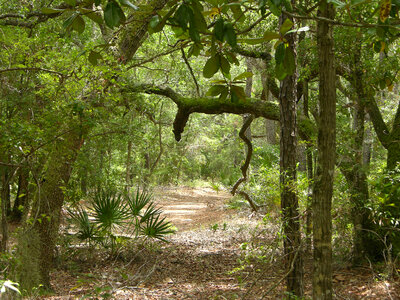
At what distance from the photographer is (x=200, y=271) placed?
7191 mm

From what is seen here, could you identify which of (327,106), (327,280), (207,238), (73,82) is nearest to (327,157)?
(327,106)

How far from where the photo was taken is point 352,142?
5.54m

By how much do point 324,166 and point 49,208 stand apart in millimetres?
4655

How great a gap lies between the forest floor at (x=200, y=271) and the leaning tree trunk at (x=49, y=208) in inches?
24.1

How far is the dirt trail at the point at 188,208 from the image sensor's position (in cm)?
1254

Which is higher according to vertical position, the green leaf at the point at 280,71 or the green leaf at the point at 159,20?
the green leaf at the point at 159,20

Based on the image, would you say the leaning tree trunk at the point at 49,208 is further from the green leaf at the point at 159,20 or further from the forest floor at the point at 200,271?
the green leaf at the point at 159,20

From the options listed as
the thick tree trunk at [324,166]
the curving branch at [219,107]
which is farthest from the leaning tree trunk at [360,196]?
the thick tree trunk at [324,166]

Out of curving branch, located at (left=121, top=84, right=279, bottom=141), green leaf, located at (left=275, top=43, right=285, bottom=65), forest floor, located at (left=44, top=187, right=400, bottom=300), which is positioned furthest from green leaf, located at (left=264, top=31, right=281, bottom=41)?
curving branch, located at (left=121, top=84, right=279, bottom=141)

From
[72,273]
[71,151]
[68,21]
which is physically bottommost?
[72,273]

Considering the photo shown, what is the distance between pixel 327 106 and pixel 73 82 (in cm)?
448

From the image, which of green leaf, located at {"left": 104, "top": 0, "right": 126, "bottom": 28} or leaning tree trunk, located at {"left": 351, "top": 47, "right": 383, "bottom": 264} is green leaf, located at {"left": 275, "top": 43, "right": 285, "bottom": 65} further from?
leaning tree trunk, located at {"left": 351, "top": 47, "right": 383, "bottom": 264}

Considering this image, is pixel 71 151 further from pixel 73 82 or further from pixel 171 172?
pixel 171 172

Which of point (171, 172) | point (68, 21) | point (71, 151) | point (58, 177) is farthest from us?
point (171, 172)
